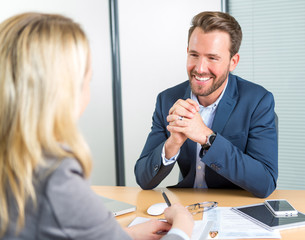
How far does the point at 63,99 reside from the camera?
789mm

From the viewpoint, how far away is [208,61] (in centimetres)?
200

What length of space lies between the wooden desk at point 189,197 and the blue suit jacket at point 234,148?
0.15 ft

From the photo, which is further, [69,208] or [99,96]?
[99,96]

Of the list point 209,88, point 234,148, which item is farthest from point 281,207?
point 209,88

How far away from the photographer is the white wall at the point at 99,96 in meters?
3.41

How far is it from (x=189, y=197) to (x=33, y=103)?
3.39 ft

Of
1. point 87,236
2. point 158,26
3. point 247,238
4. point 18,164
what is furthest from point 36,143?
point 158,26

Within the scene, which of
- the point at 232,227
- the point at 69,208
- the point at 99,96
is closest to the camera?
the point at 69,208

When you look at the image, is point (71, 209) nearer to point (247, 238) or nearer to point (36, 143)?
point (36, 143)

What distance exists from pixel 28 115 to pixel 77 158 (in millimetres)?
133

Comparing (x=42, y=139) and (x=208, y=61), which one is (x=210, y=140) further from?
(x=42, y=139)

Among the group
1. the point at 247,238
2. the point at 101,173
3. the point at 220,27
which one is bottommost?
the point at 101,173

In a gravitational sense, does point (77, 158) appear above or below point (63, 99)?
below

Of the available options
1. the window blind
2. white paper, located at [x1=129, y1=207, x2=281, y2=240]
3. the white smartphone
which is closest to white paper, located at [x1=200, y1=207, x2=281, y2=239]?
white paper, located at [x1=129, y1=207, x2=281, y2=240]
